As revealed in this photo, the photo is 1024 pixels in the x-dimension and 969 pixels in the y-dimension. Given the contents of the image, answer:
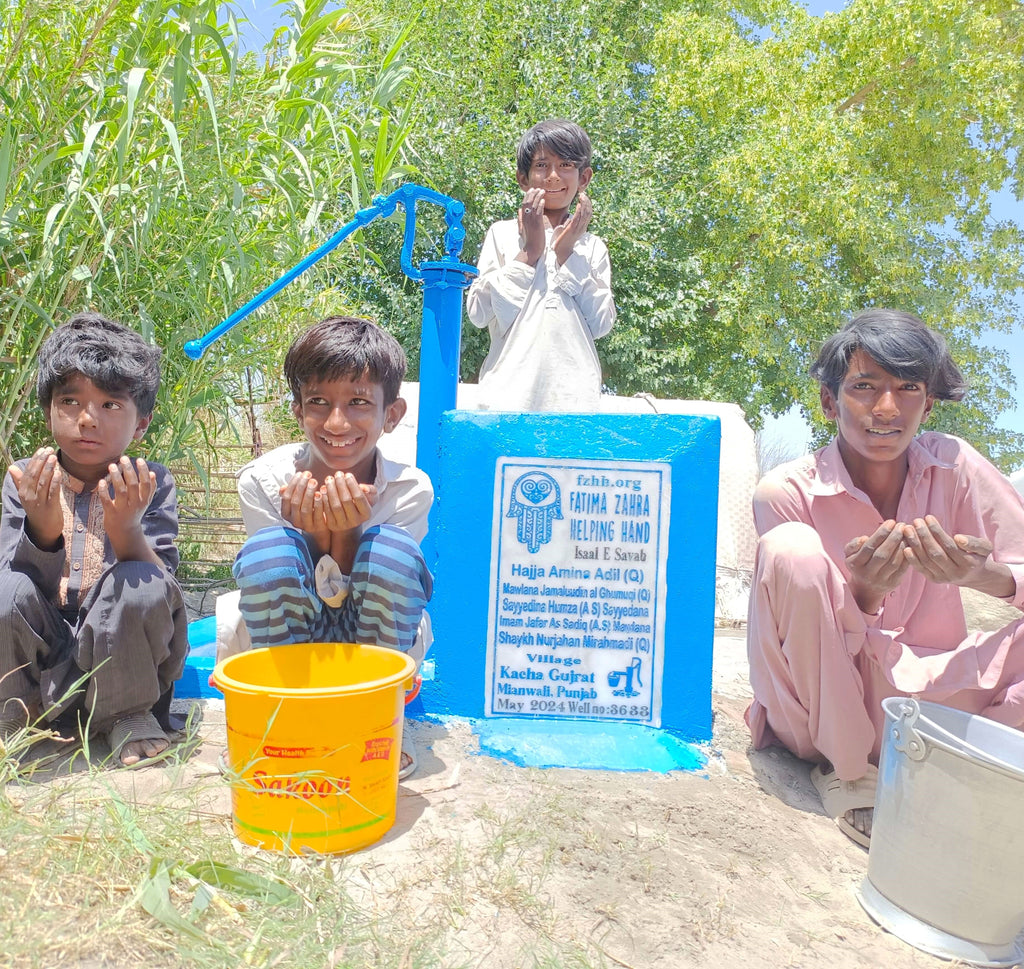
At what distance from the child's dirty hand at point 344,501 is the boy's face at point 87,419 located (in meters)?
0.57

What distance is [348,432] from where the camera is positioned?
195 centimetres

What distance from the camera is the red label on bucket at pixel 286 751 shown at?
4.98 feet

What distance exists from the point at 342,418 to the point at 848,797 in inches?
56.6

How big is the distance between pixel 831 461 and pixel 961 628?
0.52 meters

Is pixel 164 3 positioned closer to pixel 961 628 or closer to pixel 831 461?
pixel 831 461

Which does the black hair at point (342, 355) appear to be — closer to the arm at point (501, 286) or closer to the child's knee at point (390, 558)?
the child's knee at point (390, 558)

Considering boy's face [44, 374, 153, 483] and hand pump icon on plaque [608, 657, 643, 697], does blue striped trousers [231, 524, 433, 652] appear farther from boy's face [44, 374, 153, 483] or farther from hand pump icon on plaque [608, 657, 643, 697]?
hand pump icon on plaque [608, 657, 643, 697]

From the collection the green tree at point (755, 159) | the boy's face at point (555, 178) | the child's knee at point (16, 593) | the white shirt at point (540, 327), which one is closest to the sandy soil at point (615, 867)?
the child's knee at point (16, 593)

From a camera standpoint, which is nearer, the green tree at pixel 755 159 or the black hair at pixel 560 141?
the black hair at pixel 560 141

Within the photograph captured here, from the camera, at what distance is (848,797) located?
1.97m

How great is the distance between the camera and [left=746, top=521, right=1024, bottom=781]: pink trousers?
1.94m

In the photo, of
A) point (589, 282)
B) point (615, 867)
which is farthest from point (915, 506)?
point (589, 282)

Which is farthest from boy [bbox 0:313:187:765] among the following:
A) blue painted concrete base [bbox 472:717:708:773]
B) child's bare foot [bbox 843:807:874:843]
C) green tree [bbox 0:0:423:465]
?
child's bare foot [bbox 843:807:874:843]

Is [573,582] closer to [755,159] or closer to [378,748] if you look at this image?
[378,748]
